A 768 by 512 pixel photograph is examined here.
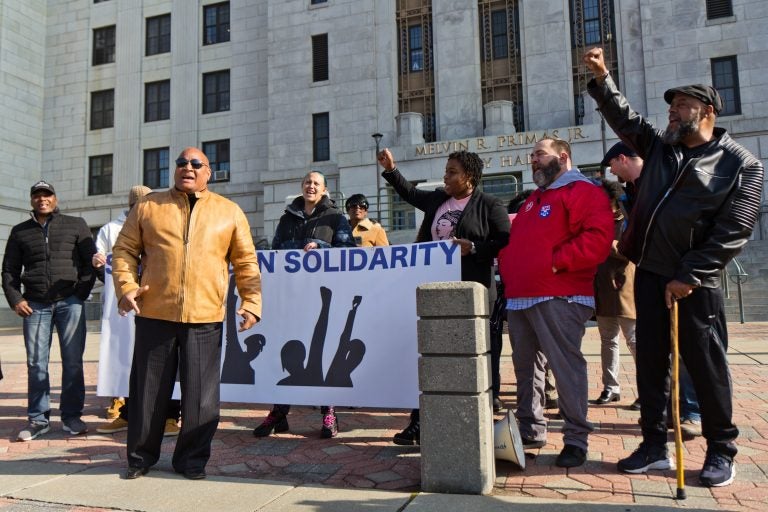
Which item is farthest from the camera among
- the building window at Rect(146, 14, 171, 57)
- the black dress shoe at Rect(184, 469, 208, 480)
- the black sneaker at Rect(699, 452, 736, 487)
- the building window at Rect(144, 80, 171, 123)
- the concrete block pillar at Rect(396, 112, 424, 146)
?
the building window at Rect(146, 14, 171, 57)

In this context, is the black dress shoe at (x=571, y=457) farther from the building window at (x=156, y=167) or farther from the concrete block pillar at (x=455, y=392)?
the building window at (x=156, y=167)

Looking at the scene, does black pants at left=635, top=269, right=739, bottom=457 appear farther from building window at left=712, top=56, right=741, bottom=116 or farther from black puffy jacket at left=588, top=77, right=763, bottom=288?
building window at left=712, top=56, right=741, bottom=116

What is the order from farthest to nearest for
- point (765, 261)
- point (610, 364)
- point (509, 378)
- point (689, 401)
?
1. point (765, 261)
2. point (509, 378)
3. point (610, 364)
4. point (689, 401)

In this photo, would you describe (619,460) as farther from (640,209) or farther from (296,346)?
(296,346)

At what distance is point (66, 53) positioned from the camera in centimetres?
3119

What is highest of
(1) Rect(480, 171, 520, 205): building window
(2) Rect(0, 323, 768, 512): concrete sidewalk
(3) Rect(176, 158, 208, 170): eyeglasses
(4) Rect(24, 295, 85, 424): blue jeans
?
(1) Rect(480, 171, 520, 205): building window

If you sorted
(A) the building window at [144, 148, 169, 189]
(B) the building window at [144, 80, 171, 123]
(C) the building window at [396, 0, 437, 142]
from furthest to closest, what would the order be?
(B) the building window at [144, 80, 171, 123] < (A) the building window at [144, 148, 169, 189] < (C) the building window at [396, 0, 437, 142]

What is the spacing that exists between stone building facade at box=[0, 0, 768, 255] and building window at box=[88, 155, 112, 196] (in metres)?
0.06

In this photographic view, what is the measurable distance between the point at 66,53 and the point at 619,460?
35.4 metres

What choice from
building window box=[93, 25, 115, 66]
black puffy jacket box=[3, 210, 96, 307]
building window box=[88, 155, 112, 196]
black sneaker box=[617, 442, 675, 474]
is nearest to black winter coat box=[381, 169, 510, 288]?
black sneaker box=[617, 442, 675, 474]

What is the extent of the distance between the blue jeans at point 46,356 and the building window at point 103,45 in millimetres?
29965

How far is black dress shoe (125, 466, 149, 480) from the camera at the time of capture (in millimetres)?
3660

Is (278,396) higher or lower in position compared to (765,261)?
lower

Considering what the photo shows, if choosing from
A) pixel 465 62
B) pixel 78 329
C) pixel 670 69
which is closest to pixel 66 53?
pixel 465 62
